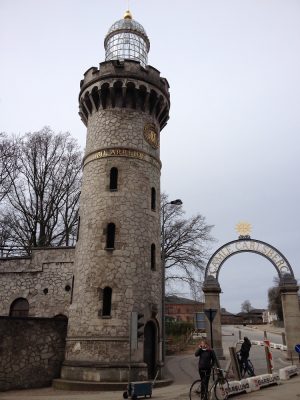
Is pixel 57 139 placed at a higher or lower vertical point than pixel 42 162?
higher

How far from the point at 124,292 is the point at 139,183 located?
16.1 feet

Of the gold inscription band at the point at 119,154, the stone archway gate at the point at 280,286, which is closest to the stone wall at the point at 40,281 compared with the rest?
the gold inscription band at the point at 119,154

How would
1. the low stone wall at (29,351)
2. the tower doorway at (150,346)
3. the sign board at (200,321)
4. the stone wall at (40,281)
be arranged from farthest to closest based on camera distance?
the stone wall at (40,281)
the sign board at (200,321)
the tower doorway at (150,346)
the low stone wall at (29,351)

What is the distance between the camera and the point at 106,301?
15648 mm

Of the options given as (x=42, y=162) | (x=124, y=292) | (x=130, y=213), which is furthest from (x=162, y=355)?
(x=42, y=162)

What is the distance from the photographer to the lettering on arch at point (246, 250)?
2245 centimetres

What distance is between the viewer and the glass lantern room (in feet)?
67.6

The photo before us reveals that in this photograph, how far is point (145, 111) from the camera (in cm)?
1889

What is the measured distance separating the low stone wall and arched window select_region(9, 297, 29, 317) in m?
4.97

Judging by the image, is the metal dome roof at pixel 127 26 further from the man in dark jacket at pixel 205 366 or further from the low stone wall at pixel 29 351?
the man in dark jacket at pixel 205 366

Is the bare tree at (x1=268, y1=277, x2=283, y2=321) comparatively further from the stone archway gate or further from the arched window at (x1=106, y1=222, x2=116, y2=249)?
the arched window at (x1=106, y1=222, x2=116, y2=249)

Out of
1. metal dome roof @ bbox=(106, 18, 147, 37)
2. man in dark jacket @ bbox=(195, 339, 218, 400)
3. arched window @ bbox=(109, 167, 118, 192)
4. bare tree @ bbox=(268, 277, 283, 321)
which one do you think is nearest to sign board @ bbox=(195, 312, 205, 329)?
arched window @ bbox=(109, 167, 118, 192)

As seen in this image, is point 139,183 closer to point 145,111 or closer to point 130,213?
point 130,213

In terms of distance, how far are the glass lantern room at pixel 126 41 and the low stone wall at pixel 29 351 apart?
13.7 m
